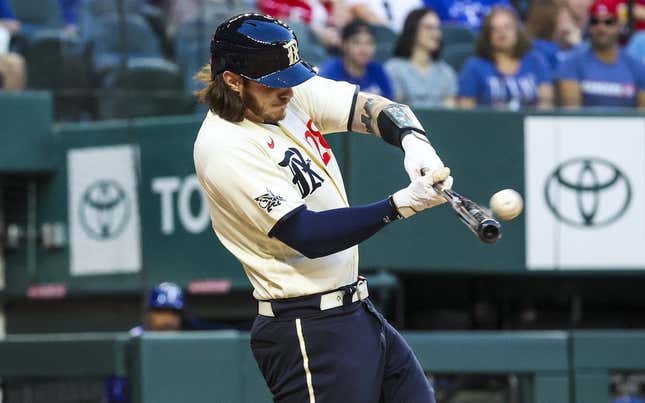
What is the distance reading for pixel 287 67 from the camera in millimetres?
4598

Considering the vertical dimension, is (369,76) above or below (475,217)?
above

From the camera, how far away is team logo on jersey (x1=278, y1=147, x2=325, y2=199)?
4633 mm

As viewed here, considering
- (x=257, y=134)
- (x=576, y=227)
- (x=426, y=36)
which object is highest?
(x=426, y=36)

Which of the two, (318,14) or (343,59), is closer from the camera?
(343,59)

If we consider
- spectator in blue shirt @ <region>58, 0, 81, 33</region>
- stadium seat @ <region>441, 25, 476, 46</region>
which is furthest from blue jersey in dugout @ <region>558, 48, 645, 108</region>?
spectator in blue shirt @ <region>58, 0, 81, 33</region>

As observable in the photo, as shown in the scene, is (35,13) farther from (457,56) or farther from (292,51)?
(292,51)

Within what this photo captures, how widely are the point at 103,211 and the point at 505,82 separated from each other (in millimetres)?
2840

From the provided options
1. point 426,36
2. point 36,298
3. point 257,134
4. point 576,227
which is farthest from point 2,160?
point 257,134

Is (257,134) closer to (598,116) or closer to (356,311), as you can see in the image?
(356,311)

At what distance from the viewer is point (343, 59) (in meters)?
9.20

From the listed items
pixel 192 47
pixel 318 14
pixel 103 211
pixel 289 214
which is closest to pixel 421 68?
pixel 318 14

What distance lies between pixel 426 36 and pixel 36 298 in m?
3.31

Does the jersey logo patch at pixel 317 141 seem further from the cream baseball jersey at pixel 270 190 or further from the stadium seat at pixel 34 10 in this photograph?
the stadium seat at pixel 34 10

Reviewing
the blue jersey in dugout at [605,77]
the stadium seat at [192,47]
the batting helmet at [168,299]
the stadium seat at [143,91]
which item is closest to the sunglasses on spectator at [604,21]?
the blue jersey in dugout at [605,77]
